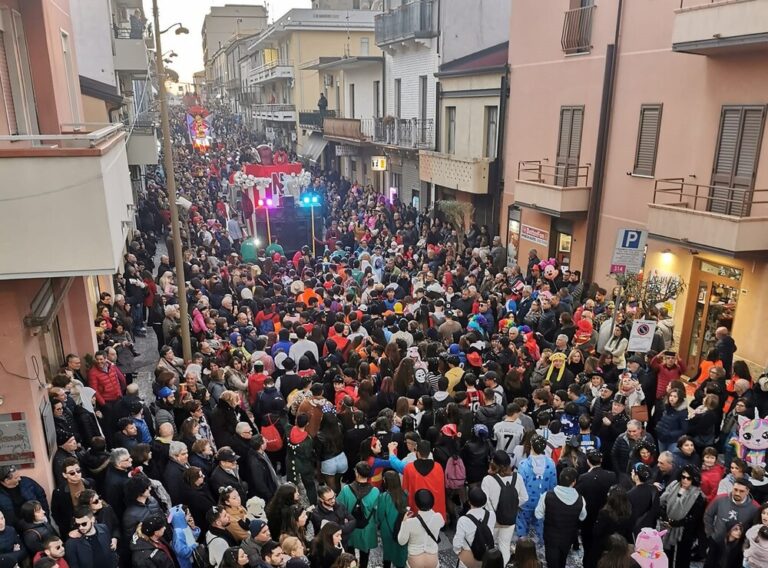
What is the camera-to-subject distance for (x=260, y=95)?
6156 centimetres

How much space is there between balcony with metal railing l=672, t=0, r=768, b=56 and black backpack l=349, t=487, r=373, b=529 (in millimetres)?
9520

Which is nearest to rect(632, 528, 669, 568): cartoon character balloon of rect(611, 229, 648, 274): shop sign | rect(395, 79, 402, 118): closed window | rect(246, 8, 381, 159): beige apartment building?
rect(611, 229, 648, 274): shop sign

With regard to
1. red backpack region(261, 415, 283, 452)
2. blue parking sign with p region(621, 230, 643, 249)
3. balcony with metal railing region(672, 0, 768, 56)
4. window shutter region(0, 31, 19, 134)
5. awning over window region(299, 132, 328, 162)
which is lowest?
red backpack region(261, 415, 283, 452)

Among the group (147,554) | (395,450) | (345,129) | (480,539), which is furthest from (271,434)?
(345,129)

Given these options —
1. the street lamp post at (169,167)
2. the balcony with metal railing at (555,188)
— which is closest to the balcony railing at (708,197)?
the balcony with metal railing at (555,188)

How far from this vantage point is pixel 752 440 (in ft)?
21.3

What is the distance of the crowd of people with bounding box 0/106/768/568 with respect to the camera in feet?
17.4

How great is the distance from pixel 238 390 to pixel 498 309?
5.65 m

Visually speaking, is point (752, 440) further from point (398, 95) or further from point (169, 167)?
point (398, 95)

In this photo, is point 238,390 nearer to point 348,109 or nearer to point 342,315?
point 342,315

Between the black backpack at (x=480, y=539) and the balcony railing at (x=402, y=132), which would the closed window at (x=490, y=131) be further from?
the black backpack at (x=480, y=539)

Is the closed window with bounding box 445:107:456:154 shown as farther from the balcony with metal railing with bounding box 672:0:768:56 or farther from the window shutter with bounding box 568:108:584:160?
the balcony with metal railing with bounding box 672:0:768:56

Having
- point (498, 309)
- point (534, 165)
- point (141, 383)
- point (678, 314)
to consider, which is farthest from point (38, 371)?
point (534, 165)

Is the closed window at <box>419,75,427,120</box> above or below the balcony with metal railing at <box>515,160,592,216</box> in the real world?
above
